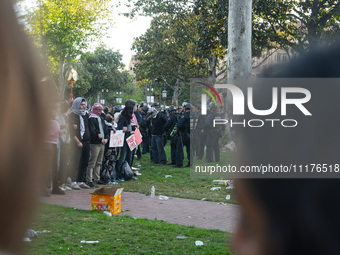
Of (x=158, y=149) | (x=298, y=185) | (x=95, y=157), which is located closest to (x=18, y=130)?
(x=298, y=185)

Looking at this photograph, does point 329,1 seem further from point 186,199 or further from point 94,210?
point 94,210

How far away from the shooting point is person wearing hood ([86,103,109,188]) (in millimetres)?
11945

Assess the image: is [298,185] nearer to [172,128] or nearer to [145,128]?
[172,128]

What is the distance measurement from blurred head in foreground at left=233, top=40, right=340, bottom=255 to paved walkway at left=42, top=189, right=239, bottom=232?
6915 millimetres

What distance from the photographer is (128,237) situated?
707cm

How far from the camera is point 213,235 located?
7242 millimetres

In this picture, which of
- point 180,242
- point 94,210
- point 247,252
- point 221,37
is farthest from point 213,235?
point 221,37

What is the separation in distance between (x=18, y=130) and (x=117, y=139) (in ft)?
40.1

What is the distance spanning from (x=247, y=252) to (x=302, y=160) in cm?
22

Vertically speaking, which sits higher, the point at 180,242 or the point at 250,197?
the point at 250,197

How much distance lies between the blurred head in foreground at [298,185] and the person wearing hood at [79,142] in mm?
10575

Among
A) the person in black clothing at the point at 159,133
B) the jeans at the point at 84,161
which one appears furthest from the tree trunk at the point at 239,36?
Answer: the person in black clothing at the point at 159,133

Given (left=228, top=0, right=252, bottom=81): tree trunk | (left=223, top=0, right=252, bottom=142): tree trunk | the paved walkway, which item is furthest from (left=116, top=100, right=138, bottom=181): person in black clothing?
(left=228, top=0, right=252, bottom=81): tree trunk

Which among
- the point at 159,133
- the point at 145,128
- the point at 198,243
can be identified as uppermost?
the point at 145,128
